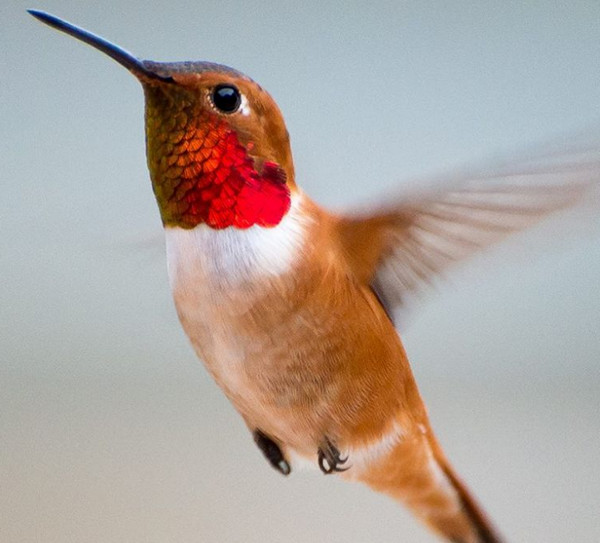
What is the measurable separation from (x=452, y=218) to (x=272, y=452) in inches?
7.8

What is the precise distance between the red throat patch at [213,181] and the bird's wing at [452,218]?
5 cm

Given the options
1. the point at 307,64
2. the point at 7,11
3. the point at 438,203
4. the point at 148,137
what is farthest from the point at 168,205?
the point at 7,11

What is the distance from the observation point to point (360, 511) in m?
1.37

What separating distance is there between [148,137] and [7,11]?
1.19m

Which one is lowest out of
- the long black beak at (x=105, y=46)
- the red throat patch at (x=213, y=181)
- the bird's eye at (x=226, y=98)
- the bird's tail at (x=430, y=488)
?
the bird's tail at (x=430, y=488)

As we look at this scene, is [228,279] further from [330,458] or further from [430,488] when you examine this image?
[430,488]

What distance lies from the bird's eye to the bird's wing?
0.09 m

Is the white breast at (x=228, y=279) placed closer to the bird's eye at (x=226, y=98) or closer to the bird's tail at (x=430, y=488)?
the bird's eye at (x=226, y=98)

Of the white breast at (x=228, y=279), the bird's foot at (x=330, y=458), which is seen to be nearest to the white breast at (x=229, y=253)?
the white breast at (x=228, y=279)

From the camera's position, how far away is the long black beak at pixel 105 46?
1.08 ft

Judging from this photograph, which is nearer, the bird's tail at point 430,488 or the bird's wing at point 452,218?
the bird's wing at point 452,218

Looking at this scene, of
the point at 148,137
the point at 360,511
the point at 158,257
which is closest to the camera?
the point at 148,137

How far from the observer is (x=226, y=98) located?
371mm

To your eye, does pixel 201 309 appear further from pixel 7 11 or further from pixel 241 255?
pixel 7 11
